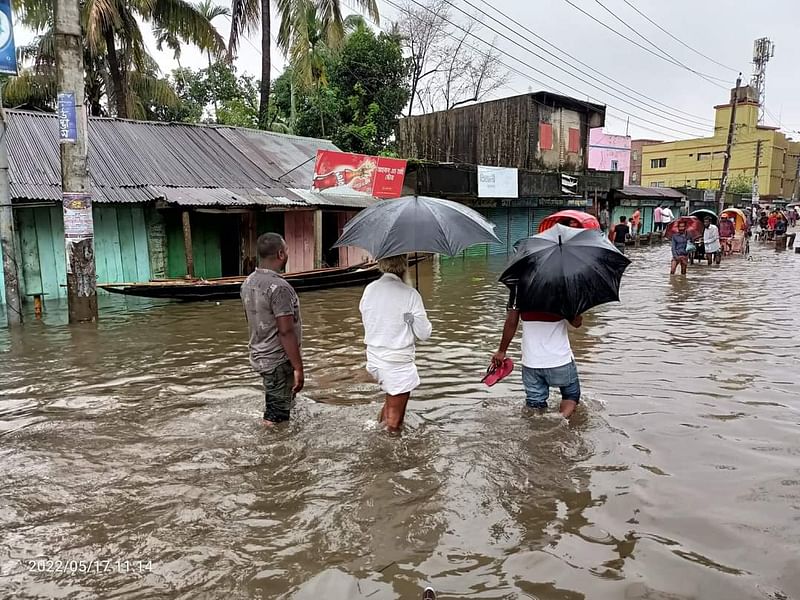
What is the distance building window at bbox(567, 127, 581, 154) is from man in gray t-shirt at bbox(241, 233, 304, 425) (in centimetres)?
2764

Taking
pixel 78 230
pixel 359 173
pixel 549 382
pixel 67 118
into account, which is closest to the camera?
pixel 549 382

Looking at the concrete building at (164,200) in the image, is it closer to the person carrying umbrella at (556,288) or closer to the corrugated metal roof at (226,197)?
the corrugated metal roof at (226,197)

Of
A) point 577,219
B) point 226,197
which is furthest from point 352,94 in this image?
point 577,219

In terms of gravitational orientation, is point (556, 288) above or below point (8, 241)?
below

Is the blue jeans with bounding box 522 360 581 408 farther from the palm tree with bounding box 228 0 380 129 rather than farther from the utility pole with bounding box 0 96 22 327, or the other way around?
the palm tree with bounding box 228 0 380 129

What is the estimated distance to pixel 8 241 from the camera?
9477mm

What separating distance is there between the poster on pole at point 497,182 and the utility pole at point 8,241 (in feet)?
55.6

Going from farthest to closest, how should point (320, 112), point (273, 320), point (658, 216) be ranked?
point (658, 216), point (320, 112), point (273, 320)

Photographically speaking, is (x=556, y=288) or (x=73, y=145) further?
(x=73, y=145)

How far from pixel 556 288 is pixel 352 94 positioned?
79.4 feet

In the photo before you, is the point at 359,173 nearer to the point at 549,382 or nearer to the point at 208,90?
the point at 549,382

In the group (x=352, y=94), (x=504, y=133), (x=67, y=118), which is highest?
(x=352, y=94)

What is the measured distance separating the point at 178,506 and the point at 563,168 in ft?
92.5

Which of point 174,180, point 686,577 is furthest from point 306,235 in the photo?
point 686,577
